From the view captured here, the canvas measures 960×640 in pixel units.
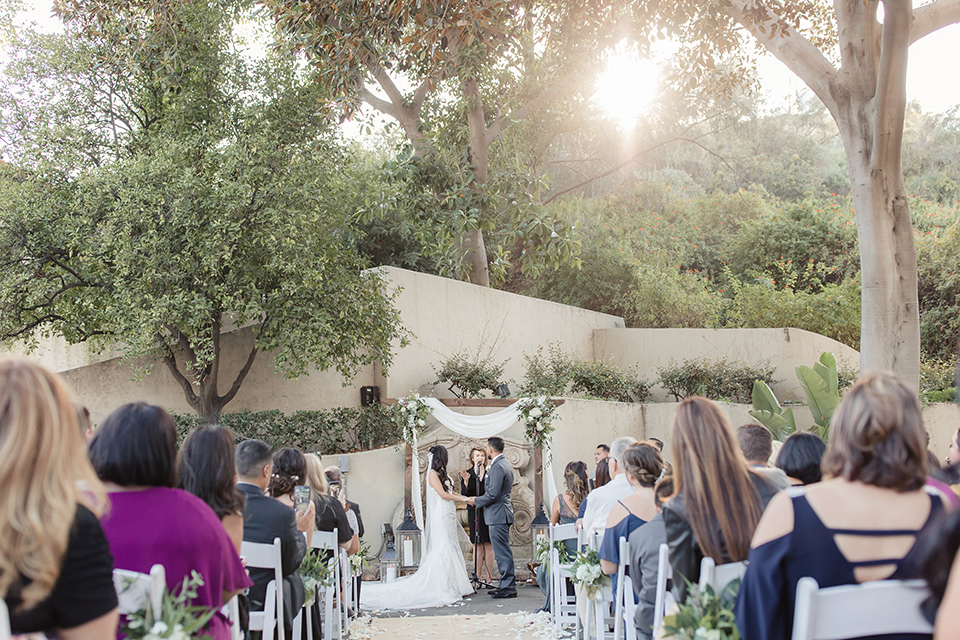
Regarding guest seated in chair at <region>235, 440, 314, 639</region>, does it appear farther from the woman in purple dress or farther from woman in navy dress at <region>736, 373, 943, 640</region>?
woman in navy dress at <region>736, 373, 943, 640</region>

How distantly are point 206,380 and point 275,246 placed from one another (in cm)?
241

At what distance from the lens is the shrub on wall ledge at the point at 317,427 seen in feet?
36.1

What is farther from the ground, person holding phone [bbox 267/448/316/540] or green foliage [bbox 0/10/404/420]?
green foliage [bbox 0/10/404/420]

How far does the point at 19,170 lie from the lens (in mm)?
10312

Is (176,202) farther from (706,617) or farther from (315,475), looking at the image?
(706,617)

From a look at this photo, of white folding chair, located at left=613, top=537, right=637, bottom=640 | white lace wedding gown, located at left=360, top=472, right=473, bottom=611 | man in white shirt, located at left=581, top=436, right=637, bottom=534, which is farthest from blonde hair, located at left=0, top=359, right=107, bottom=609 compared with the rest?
white lace wedding gown, located at left=360, top=472, right=473, bottom=611

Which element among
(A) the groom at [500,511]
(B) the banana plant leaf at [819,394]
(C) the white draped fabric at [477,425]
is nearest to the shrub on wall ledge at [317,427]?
(C) the white draped fabric at [477,425]

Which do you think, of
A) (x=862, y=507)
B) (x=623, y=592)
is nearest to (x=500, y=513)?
(x=623, y=592)

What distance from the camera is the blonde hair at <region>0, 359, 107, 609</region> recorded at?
1.81m

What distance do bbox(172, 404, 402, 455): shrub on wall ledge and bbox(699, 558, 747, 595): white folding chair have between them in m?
8.16

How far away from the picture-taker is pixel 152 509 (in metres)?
2.75

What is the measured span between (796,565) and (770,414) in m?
10.6

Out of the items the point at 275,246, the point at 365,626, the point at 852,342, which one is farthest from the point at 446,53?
the point at 852,342

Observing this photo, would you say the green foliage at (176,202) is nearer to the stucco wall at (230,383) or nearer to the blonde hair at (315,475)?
the stucco wall at (230,383)
